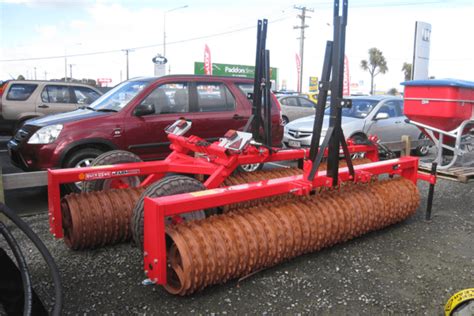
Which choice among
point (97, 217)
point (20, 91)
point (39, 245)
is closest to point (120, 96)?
point (97, 217)

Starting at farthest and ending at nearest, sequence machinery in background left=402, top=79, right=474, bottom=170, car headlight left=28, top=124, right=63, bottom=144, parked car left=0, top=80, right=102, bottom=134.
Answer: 1. parked car left=0, top=80, right=102, bottom=134
2. machinery in background left=402, top=79, right=474, bottom=170
3. car headlight left=28, top=124, right=63, bottom=144

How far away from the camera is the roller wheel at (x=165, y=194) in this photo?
11.1ft

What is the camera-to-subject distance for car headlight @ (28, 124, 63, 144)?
5863mm

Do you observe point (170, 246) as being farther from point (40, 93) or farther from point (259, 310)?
point (40, 93)

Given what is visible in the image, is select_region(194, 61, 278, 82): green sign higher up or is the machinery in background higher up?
select_region(194, 61, 278, 82): green sign

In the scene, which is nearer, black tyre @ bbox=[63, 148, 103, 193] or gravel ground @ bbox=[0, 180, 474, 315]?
gravel ground @ bbox=[0, 180, 474, 315]

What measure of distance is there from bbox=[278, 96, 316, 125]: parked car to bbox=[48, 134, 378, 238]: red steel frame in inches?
455

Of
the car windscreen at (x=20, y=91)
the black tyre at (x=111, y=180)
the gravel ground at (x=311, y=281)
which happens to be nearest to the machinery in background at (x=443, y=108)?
the gravel ground at (x=311, y=281)

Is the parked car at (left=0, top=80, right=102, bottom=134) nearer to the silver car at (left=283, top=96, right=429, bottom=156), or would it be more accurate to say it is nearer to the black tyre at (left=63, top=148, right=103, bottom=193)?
the black tyre at (left=63, top=148, right=103, bottom=193)

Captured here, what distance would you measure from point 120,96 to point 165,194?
370 centimetres

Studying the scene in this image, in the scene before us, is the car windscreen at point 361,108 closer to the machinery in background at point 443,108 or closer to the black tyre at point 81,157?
the machinery in background at point 443,108

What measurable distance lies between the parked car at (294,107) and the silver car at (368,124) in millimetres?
6634

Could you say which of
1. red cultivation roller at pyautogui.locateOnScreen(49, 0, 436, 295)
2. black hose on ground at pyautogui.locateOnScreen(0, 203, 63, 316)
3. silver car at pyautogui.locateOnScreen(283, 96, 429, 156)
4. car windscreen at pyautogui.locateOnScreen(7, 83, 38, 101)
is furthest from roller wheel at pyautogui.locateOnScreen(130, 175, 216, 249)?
car windscreen at pyautogui.locateOnScreen(7, 83, 38, 101)

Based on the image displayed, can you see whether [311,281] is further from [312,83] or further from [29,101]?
[312,83]
